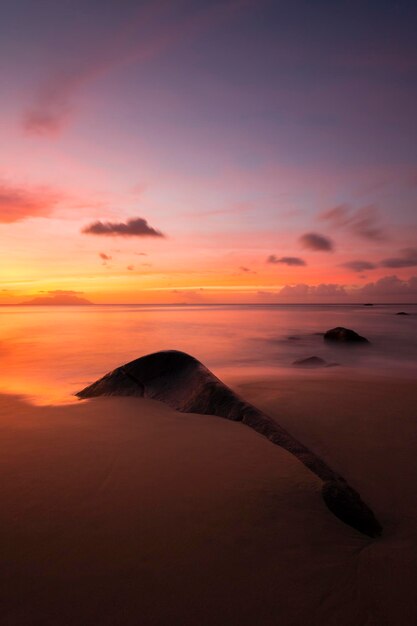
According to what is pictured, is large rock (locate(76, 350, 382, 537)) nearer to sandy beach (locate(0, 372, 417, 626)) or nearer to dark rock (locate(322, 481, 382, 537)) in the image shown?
dark rock (locate(322, 481, 382, 537))

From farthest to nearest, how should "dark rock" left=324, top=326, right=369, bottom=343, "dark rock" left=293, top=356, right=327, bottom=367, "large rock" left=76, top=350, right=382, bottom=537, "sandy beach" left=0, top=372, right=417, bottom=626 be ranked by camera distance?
"dark rock" left=324, top=326, right=369, bottom=343
"dark rock" left=293, top=356, right=327, bottom=367
"large rock" left=76, top=350, right=382, bottom=537
"sandy beach" left=0, top=372, right=417, bottom=626

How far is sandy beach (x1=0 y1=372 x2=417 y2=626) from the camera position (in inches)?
66.0

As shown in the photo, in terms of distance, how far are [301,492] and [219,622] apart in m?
1.17

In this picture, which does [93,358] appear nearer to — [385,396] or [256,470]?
[385,396]

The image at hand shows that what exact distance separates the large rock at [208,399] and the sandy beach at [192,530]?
0.40 feet

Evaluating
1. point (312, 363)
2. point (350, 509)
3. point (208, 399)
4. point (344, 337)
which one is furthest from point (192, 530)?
point (344, 337)

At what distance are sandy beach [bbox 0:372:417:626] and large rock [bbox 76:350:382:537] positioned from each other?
120 millimetres

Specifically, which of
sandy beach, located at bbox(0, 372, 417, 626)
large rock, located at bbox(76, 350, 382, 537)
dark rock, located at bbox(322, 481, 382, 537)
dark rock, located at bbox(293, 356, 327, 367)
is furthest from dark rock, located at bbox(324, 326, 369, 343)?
dark rock, located at bbox(322, 481, 382, 537)

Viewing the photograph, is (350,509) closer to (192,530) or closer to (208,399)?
(192,530)

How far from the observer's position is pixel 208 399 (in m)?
4.37

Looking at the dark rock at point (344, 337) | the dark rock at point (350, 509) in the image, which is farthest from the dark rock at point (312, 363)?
the dark rock at point (350, 509)

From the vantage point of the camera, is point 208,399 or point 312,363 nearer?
point 208,399

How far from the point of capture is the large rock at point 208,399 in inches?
97.0

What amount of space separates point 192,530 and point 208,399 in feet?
7.47
